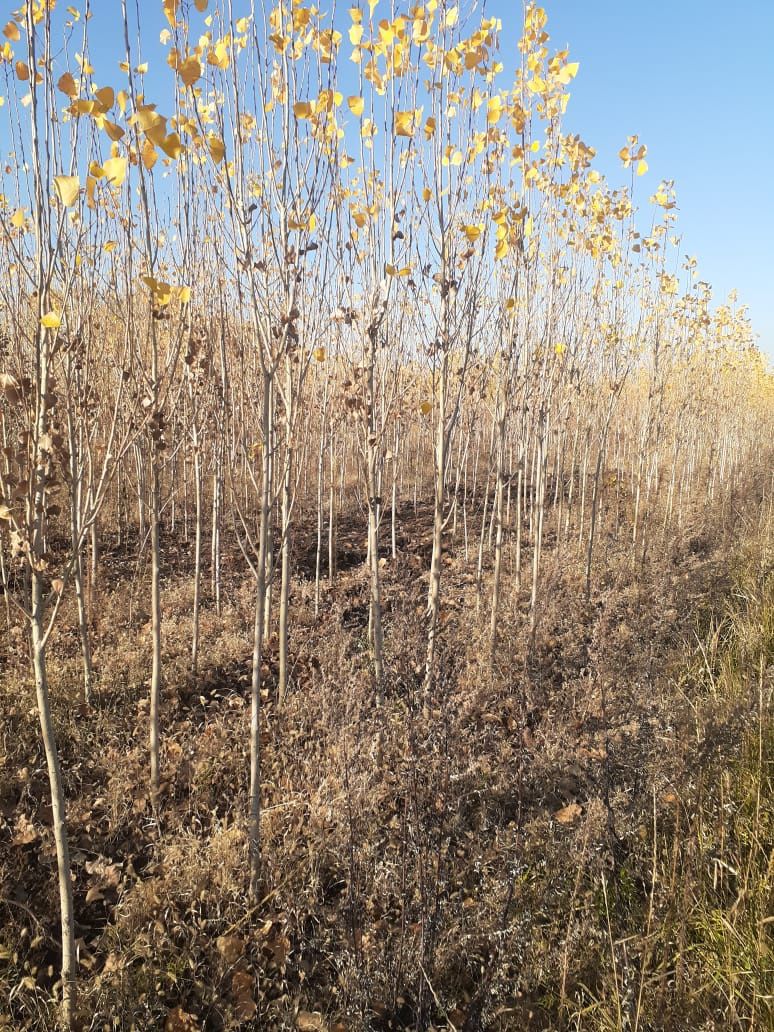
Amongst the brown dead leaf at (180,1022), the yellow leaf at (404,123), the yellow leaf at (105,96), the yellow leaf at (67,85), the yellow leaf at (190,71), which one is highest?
Answer: the yellow leaf at (404,123)

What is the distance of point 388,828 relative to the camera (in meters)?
2.75

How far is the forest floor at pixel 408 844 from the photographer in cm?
195

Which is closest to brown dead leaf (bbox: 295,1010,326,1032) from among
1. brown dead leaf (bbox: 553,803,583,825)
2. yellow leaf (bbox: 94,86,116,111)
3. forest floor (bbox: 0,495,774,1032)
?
forest floor (bbox: 0,495,774,1032)

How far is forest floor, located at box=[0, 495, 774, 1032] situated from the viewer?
76.7 inches

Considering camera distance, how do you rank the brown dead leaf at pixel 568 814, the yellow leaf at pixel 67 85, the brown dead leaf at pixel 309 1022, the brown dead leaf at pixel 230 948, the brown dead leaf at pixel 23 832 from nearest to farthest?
1. the yellow leaf at pixel 67 85
2. the brown dead leaf at pixel 309 1022
3. the brown dead leaf at pixel 230 948
4. the brown dead leaf at pixel 23 832
5. the brown dead leaf at pixel 568 814

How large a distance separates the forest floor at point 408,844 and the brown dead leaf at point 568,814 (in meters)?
0.02

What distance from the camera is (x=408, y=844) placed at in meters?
2.29

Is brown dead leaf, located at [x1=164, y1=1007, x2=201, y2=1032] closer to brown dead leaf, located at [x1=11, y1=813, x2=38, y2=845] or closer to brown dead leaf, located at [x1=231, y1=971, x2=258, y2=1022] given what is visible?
brown dead leaf, located at [x1=231, y1=971, x2=258, y2=1022]

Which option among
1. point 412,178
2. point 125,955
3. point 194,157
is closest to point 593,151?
point 412,178

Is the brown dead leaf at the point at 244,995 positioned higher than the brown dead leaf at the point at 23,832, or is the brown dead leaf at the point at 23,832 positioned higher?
the brown dead leaf at the point at 23,832

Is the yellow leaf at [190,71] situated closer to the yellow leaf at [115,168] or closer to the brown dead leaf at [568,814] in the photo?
the yellow leaf at [115,168]

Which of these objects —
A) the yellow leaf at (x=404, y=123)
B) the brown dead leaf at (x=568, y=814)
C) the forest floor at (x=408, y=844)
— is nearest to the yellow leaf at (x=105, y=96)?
the yellow leaf at (x=404, y=123)

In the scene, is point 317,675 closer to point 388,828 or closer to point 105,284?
point 388,828

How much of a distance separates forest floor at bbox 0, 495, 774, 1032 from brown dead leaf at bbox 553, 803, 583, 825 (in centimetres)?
2
